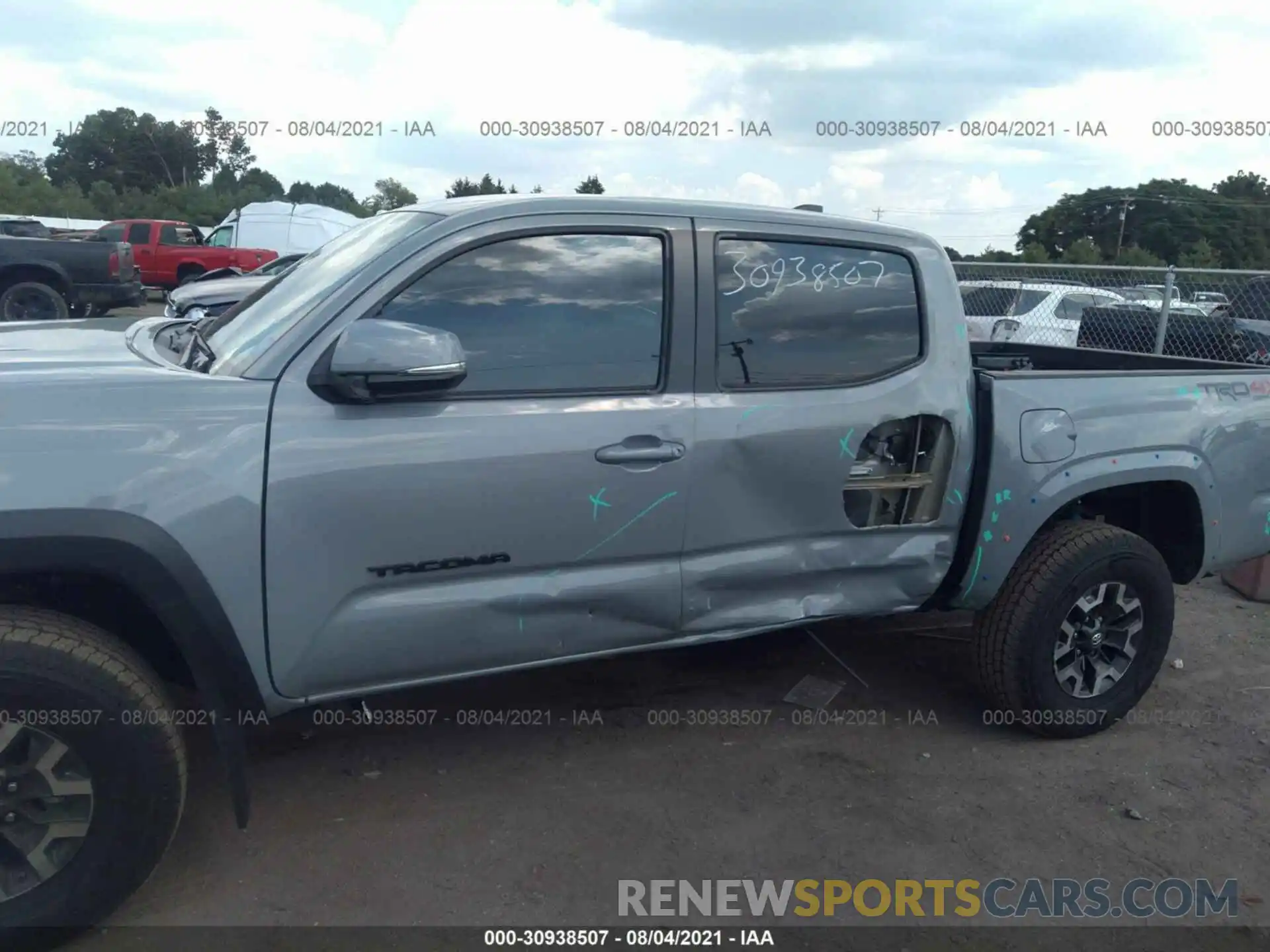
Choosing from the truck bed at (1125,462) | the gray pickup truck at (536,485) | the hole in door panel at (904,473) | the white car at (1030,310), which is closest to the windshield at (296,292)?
the gray pickup truck at (536,485)

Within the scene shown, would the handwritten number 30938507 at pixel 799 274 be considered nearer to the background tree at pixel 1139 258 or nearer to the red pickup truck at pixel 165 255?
the red pickup truck at pixel 165 255

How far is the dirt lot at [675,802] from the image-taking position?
2.96 metres

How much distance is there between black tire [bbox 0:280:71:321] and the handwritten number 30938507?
12.0 m

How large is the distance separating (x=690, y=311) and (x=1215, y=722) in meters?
2.85

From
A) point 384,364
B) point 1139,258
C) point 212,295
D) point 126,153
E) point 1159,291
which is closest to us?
point 384,364

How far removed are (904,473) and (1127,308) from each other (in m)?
7.13

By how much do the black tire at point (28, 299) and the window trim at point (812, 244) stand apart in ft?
39.5

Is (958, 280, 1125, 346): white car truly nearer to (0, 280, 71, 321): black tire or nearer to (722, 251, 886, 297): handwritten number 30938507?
(722, 251, 886, 297): handwritten number 30938507

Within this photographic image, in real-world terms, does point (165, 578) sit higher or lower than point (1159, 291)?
lower

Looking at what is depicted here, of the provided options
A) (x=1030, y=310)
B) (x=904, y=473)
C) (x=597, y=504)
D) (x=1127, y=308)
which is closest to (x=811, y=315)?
(x=904, y=473)

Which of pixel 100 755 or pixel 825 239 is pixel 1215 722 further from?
pixel 100 755

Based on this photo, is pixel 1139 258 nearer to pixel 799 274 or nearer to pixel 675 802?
pixel 799 274

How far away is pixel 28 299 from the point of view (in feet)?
42.8

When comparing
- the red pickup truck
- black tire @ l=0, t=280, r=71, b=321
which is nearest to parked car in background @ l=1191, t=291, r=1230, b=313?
black tire @ l=0, t=280, r=71, b=321
